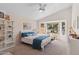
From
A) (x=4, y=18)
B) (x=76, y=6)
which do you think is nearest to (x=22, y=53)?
(x=4, y=18)

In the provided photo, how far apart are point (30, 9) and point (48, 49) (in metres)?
0.79

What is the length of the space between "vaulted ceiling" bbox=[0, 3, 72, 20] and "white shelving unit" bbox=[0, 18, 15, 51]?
213 mm

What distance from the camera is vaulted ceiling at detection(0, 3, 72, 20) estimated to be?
199cm

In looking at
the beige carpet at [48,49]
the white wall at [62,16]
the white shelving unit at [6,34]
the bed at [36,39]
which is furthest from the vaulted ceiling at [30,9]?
the beige carpet at [48,49]

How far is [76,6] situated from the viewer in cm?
201

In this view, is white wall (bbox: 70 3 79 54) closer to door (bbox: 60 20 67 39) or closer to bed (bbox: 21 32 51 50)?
door (bbox: 60 20 67 39)

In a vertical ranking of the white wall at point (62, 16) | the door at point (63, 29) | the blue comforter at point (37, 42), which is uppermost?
the white wall at point (62, 16)

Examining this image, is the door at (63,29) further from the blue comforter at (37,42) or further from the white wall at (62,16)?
the blue comforter at (37,42)

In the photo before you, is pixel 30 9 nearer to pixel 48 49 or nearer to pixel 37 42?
pixel 37 42

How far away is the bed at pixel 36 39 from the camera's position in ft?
6.54

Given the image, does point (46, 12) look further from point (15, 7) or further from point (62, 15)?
point (15, 7)

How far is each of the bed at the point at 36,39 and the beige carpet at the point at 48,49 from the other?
0.07 m

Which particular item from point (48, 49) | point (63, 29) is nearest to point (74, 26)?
point (63, 29)

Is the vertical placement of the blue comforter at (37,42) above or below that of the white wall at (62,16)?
below
